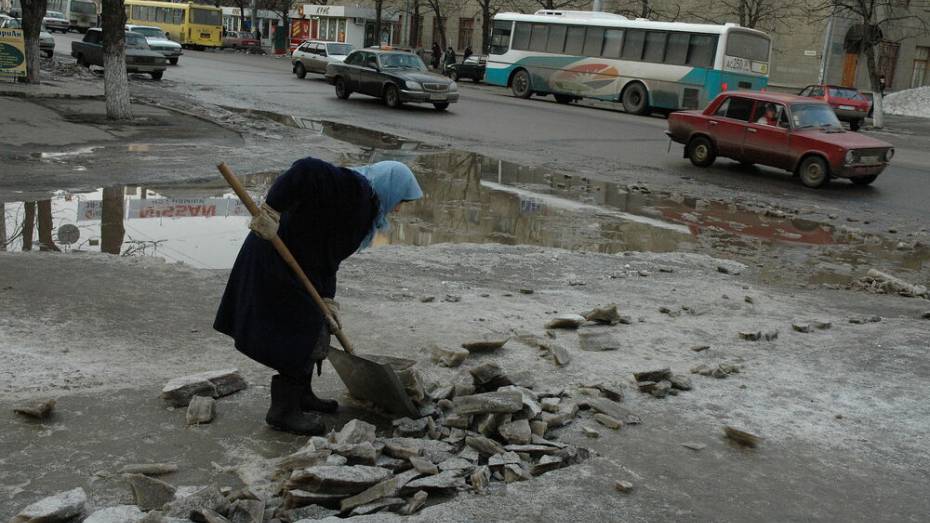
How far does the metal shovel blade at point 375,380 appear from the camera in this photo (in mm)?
4411

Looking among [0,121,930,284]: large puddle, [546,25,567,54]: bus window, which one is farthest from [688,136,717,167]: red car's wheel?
[546,25,567,54]: bus window

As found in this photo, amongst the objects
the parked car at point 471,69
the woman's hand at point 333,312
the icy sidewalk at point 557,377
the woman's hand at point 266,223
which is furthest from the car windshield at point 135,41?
the woman's hand at point 266,223

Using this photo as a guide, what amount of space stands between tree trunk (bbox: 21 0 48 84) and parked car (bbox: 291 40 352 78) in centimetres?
1175

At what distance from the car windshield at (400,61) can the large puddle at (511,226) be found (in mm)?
12416

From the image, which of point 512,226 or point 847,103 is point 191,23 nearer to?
point 847,103

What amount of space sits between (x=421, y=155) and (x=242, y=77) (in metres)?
19.3

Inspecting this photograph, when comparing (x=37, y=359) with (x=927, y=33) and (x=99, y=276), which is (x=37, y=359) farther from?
(x=927, y=33)

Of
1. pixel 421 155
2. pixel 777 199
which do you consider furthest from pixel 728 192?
pixel 421 155

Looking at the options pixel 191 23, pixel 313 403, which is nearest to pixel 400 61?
pixel 313 403

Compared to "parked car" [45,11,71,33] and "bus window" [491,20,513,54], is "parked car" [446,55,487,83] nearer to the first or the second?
"bus window" [491,20,513,54]

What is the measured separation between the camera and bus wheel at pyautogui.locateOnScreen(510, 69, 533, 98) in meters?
32.0

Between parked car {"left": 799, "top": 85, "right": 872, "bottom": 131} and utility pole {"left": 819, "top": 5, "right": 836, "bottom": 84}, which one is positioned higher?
utility pole {"left": 819, "top": 5, "right": 836, "bottom": 84}

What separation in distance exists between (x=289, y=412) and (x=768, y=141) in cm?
1335

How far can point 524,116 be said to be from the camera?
24.4m
